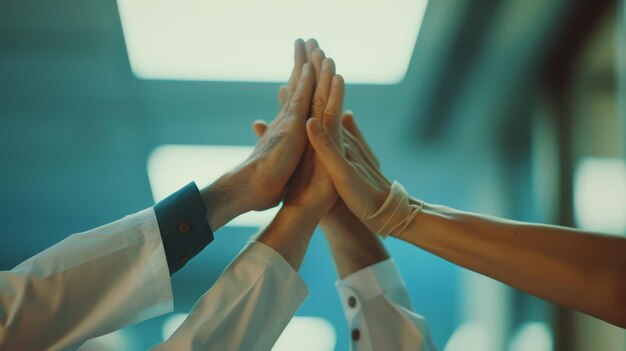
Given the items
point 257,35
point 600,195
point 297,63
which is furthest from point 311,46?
point 600,195

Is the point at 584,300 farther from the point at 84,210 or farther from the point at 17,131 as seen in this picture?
the point at 17,131

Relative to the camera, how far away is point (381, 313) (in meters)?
1.04

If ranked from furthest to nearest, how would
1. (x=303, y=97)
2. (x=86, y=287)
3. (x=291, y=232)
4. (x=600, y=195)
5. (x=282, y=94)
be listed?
(x=600, y=195)
(x=282, y=94)
(x=303, y=97)
(x=291, y=232)
(x=86, y=287)

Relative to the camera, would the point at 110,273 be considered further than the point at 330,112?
No

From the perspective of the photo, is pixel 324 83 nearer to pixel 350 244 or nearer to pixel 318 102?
pixel 318 102

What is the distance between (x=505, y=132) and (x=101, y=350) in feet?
3.10

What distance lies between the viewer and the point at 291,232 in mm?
959

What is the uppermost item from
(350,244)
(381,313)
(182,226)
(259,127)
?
(259,127)

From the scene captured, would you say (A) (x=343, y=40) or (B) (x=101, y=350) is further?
(A) (x=343, y=40)

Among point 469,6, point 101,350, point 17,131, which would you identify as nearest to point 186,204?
point 101,350

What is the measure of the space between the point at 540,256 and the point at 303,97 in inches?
19.6

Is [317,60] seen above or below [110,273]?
above

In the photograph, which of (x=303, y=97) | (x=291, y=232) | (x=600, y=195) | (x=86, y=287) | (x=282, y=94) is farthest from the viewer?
(x=600, y=195)

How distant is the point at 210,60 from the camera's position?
1193 mm
